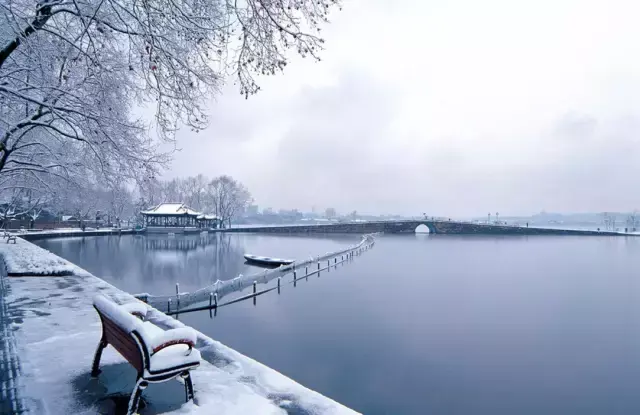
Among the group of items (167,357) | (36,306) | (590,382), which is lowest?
(590,382)

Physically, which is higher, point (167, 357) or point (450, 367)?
point (167, 357)

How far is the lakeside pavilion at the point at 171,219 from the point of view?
265 feet

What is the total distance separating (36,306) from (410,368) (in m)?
10.9

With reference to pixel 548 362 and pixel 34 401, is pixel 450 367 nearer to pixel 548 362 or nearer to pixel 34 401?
pixel 548 362

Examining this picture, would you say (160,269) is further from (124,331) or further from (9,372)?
(124,331)

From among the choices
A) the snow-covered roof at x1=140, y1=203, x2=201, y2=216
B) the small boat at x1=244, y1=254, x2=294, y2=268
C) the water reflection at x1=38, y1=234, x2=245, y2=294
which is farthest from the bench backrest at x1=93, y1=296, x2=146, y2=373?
the snow-covered roof at x1=140, y1=203, x2=201, y2=216

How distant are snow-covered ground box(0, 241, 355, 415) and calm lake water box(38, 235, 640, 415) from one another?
17.0 feet

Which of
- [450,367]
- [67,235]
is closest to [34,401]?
[450,367]

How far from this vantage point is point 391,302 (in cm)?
2211

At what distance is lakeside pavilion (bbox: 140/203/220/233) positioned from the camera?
8075 centimetres

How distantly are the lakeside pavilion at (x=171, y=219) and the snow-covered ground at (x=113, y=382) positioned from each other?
7599 centimetres

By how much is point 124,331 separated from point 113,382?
64.7 inches

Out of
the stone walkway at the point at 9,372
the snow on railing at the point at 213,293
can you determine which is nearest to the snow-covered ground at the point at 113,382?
the stone walkway at the point at 9,372

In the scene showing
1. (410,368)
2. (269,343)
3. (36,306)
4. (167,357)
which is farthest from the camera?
(269,343)
